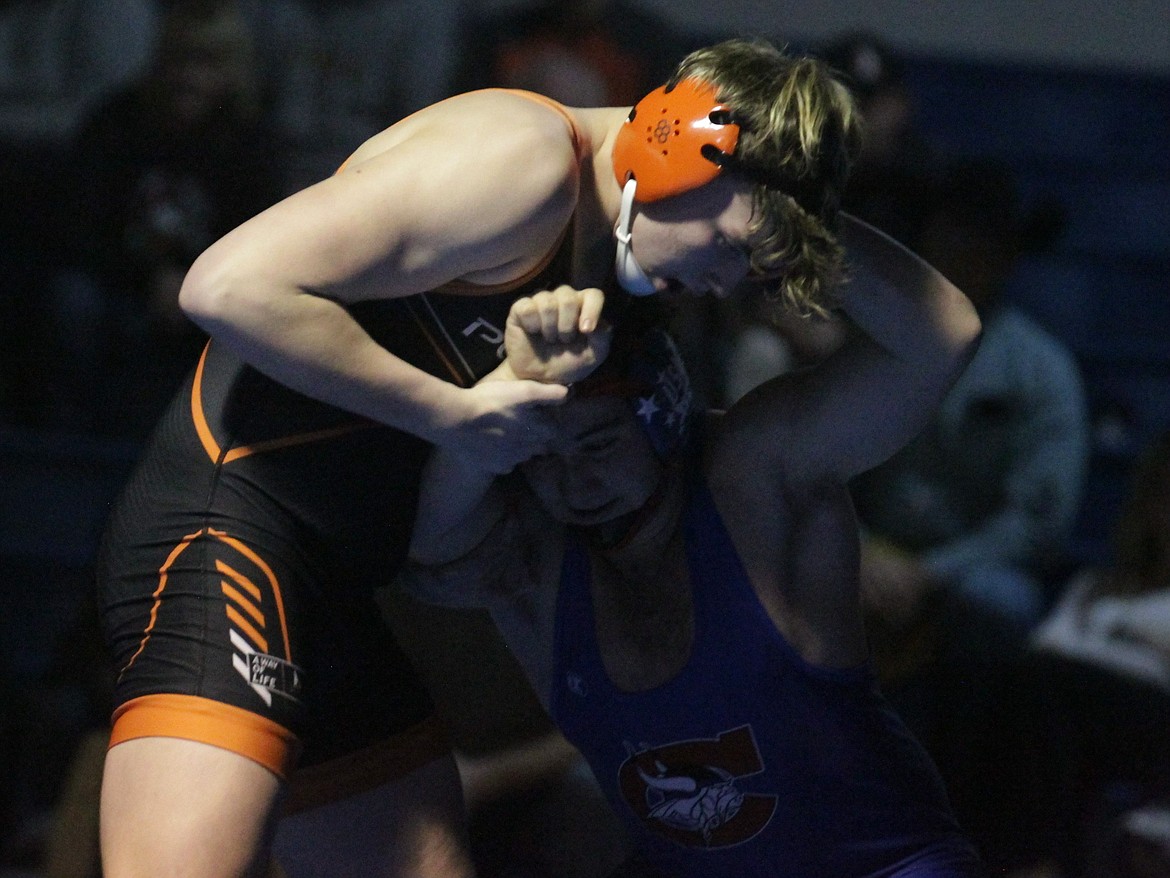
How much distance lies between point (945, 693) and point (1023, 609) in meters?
0.26

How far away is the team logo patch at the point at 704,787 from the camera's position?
2.05m

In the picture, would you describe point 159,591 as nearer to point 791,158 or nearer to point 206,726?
point 206,726

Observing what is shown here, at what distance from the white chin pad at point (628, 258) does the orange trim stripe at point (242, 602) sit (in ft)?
2.02

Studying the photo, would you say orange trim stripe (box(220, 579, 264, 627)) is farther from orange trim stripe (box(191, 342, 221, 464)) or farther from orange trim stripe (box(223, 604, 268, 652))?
orange trim stripe (box(191, 342, 221, 464))

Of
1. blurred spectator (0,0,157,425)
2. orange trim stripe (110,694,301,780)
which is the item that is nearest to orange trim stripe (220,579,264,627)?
orange trim stripe (110,694,301,780)

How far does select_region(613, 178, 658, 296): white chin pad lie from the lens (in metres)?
1.89

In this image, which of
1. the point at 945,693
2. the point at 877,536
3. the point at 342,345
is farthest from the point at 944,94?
the point at 342,345

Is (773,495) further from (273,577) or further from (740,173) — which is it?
(273,577)

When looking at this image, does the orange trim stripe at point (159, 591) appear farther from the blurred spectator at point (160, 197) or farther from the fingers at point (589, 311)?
the blurred spectator at point (160, 197)

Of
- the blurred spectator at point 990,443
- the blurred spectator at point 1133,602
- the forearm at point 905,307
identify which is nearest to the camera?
the forearm at point 905,307

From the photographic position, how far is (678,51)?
422 cm

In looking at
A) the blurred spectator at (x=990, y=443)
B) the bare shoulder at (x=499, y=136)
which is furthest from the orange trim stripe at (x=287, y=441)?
the blurred spectator at (x=990, y=443)

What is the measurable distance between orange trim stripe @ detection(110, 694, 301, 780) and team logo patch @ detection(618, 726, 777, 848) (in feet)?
1.68

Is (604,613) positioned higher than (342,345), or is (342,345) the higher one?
(342,345)
